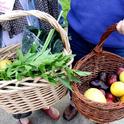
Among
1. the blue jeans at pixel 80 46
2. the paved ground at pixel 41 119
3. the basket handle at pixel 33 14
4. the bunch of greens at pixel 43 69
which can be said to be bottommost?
the paved ground at pixel 41 119

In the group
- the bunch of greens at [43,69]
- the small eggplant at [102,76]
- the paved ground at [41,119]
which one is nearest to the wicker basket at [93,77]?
the small eggplant at [102,76]

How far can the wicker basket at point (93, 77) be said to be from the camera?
1.77 meters

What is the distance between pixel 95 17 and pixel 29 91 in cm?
64

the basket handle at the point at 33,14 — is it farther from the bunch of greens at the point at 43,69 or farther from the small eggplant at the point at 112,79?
the small eggplant at the point at 112,79

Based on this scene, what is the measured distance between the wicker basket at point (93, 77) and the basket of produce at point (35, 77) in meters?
0.13

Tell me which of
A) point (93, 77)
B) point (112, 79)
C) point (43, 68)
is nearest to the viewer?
point (43, 68)

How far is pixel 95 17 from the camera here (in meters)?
2.10

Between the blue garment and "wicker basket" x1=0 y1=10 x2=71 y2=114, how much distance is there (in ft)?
1.00

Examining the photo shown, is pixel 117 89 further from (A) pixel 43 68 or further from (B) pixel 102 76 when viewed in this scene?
(A) pixel 43 68

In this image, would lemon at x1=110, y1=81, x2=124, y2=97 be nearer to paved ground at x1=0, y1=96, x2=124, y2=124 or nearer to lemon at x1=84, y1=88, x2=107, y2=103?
lemon at x1=84, y1=88, x2=107, y2=103

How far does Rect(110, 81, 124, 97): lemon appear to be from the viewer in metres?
1.93

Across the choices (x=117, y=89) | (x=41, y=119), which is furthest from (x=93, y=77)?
(x=41, y=119)

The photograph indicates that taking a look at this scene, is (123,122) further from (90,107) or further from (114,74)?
→ (90,107)

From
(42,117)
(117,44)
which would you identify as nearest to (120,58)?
(117,44)
